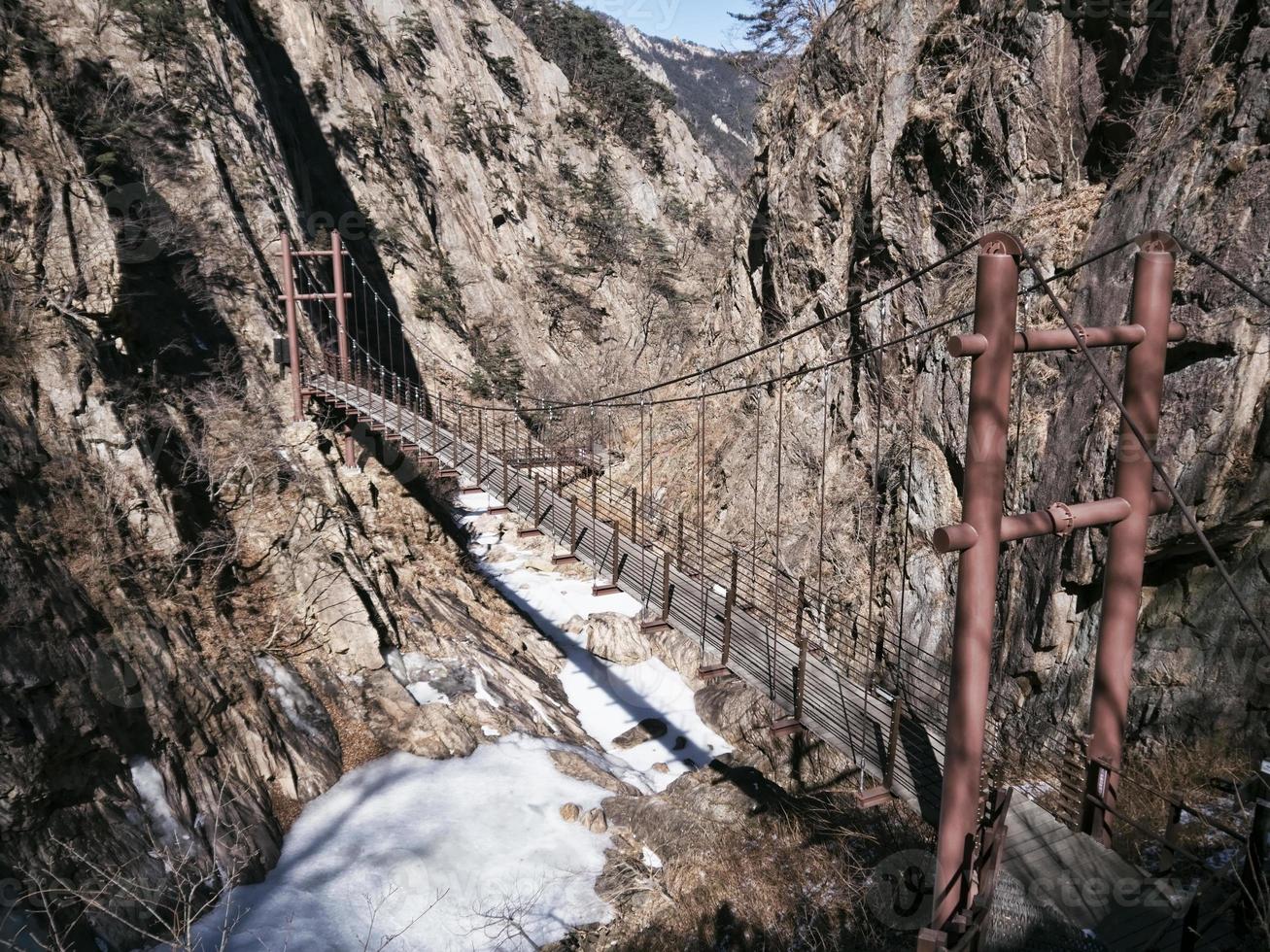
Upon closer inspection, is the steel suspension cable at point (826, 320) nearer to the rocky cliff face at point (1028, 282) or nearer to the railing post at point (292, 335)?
the rocky cliff face at point (1028, 282)

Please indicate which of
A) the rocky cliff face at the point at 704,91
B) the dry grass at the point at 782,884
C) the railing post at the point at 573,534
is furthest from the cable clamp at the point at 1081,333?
the rocky cliff face at the point at 704,91

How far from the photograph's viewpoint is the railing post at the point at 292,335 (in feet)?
46.1

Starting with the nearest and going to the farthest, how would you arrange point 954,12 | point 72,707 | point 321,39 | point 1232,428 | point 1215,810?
point 1215,810 → point 1232,428 → point 72,707 → point 954,12 → point 321,39

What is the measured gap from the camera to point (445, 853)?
732cm

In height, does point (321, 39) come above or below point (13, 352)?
above

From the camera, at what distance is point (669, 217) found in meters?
32.9

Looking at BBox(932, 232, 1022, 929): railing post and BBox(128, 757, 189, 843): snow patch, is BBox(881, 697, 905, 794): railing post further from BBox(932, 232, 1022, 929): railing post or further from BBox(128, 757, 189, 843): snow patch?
BBox(128, 757, 189, 843): snow patch

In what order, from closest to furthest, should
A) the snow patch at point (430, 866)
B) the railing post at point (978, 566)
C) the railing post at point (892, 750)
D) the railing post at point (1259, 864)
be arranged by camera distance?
the railing post at point (1259, 864) → the railing post at point (978, 566) → the railing post at point (892, 750) → the snow patch at point (430, 866)

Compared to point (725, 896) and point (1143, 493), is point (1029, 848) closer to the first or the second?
point (1143, 493)

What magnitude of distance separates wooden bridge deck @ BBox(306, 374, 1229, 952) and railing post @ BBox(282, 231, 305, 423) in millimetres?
6245

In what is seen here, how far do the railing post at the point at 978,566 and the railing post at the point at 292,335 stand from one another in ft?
43.1

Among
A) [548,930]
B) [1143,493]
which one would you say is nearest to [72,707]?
[548,930]

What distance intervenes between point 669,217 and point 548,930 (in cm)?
3053

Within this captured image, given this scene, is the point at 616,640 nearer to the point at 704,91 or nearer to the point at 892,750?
the point at 892,750
